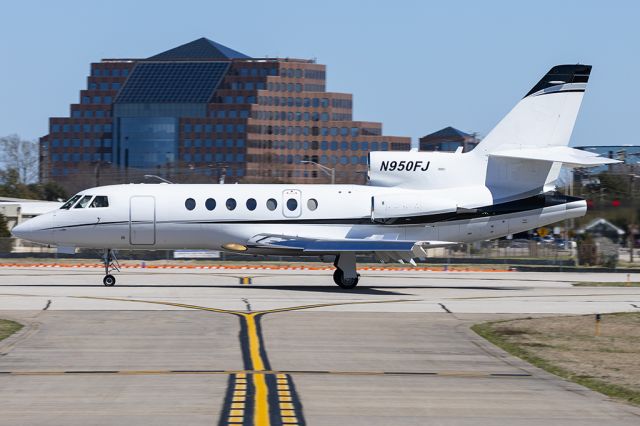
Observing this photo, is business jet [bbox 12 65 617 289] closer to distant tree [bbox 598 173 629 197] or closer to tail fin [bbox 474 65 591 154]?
tail fin [bbox 474 65 591 154]

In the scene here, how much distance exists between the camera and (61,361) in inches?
711

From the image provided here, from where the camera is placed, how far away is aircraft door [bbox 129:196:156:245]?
33.9m

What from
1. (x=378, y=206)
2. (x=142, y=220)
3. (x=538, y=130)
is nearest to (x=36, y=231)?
(x=142, y=220)

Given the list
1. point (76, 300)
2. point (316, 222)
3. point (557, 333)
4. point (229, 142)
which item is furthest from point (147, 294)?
point (229, 142)

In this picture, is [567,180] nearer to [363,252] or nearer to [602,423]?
[363,252]

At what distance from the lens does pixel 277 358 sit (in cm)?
1873

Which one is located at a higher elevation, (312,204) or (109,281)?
(312,204)

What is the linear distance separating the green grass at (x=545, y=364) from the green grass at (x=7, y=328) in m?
10.2

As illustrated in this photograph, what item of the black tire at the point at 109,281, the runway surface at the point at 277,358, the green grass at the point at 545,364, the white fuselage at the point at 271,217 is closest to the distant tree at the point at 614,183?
the runway surface at the point at 277,358

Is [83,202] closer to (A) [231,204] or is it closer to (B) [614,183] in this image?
(A) [231,204]

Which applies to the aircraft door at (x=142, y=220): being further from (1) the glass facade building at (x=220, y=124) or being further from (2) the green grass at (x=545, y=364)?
(1) the glass facade building at (x=220, y=124)

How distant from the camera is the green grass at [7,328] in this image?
70.5ft

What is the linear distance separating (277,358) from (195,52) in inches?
6236

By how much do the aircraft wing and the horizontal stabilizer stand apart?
382 centimetres
